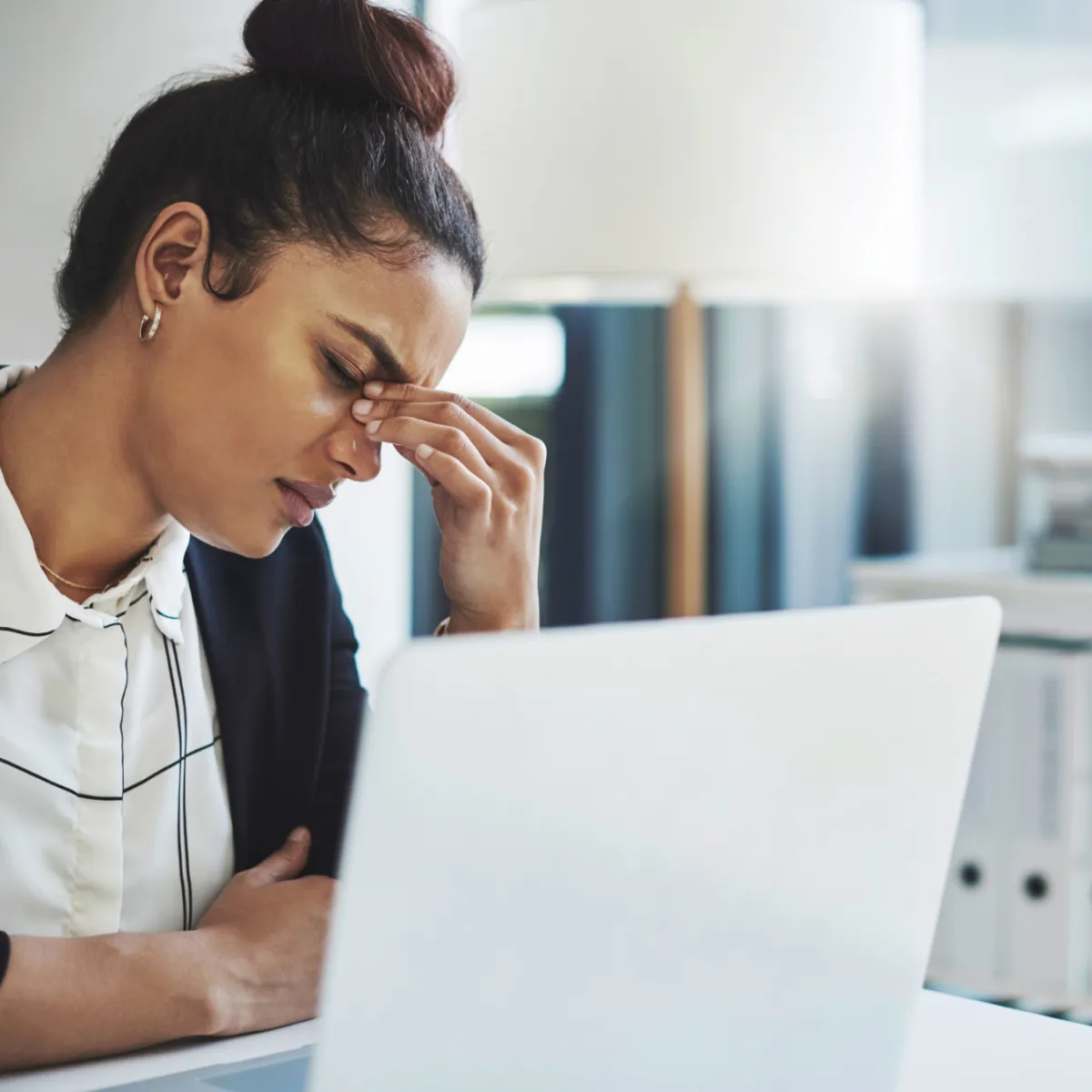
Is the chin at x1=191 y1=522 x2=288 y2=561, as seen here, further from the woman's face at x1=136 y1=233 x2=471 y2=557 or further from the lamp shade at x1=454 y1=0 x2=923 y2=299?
the lamp shade at x1=454 y1=0 x2=923 y2=299

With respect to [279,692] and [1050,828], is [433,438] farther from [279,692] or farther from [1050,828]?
[1050,828]

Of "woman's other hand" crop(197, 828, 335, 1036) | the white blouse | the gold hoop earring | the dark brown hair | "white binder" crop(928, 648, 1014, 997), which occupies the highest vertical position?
the dark brown hair

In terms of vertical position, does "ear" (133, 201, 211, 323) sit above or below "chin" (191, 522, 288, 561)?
above

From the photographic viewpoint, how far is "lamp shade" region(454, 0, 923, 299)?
164 centimetres

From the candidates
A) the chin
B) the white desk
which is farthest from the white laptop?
the chin

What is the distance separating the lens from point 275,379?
0.99 m

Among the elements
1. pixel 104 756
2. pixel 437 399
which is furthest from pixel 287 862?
pixel 437 399

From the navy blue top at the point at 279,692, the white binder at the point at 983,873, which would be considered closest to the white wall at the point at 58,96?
the navy blue top at the point at 279,692

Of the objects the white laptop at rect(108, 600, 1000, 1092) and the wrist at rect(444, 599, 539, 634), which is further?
the wrist at rect(444, 599, 539, 634)

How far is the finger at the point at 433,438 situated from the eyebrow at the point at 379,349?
0.03m

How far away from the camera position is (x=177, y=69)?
149 cm

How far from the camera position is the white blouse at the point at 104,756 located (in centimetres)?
96

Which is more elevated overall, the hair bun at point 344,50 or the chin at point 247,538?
the hair bun at point 344,50

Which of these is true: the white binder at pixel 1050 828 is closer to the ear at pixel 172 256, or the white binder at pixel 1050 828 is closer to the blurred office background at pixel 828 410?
the blurred office background at pixel 828 410
